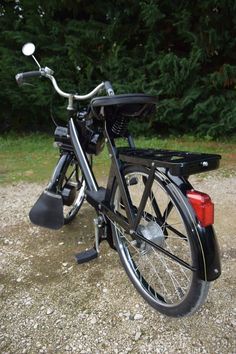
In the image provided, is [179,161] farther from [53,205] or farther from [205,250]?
[53,205]

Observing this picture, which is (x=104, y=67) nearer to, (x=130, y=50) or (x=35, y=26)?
(x=130, y=50)

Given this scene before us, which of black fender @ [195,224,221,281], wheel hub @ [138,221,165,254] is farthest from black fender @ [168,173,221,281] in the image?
wheel hub @ [138,221,165,254]

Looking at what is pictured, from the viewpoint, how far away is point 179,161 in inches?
61.4

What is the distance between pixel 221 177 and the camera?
163 inches

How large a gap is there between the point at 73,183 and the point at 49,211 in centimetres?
33

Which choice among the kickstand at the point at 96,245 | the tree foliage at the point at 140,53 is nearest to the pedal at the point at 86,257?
the kickstand at the point at 96,245

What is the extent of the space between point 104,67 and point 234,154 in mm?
2697

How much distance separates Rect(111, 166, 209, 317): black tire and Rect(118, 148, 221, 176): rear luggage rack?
75 millimetres

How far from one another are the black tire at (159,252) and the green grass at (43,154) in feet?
7.29

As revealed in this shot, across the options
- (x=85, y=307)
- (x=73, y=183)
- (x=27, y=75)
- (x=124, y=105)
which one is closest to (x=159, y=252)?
(x=85, y=307)

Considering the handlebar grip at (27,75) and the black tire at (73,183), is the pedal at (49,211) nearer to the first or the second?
the black tire at (73,183)

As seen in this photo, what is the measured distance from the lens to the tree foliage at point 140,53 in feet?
17.6

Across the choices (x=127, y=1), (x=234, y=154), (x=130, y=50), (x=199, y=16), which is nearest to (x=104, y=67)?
(x=130, y=50)

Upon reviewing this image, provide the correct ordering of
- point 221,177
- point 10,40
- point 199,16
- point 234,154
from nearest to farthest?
1. point 221,177
2. point 234,154
3. point 199,16
4. point 10,40
